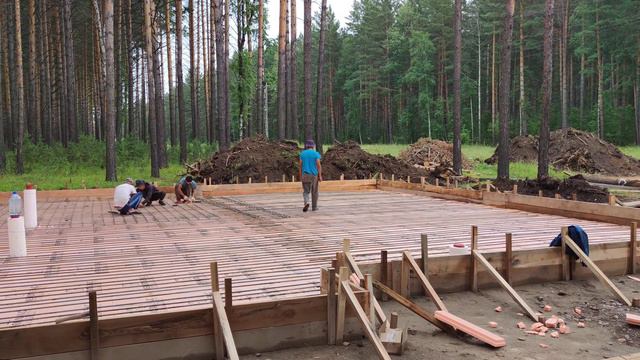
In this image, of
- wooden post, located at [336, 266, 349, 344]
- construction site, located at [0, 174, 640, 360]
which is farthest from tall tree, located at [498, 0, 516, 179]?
wooden post, located at [336, 266, 349, 344]

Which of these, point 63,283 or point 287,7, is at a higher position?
point 287,7

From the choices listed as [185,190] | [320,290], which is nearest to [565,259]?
[320,290]

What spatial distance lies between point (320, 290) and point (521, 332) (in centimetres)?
164

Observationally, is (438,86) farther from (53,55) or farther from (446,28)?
(53,55)

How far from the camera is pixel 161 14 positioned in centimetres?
2872

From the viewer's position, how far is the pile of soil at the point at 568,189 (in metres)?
11.7

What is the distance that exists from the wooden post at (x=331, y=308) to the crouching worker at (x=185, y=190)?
838 cm

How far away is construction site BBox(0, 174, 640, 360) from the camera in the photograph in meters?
3.57

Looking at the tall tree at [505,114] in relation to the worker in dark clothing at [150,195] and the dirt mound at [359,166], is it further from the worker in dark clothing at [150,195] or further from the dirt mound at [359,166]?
the worker in dark clothing at [150,195]

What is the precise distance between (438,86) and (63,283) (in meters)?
47.9

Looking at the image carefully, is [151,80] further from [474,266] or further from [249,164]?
[474,266]

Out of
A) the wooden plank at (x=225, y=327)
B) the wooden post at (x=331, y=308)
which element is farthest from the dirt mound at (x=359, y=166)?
the wooden plank at (x=225, y=327)

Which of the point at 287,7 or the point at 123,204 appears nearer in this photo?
the point at 123,204

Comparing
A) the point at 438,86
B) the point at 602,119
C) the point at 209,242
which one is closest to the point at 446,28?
the point at 438,86
